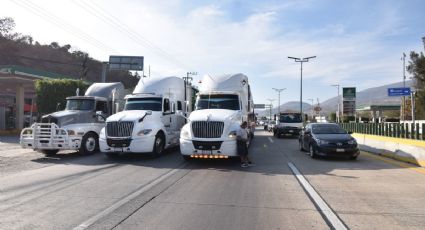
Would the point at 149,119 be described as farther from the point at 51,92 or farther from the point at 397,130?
the point at 51,92

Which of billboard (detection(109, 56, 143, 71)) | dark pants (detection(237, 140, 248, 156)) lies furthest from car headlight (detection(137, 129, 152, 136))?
billboard (detection(109, 56, 143, 71))

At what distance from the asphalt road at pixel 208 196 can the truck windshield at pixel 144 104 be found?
352cm

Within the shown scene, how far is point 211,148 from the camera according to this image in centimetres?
1277

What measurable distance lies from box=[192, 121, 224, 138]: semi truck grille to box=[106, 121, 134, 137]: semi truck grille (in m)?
2.66

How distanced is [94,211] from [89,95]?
12560 mm

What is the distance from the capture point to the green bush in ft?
117

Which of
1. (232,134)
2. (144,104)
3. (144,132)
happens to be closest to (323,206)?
(232,134)

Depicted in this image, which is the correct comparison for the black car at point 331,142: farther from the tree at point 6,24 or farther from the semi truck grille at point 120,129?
the tree at point 6,24

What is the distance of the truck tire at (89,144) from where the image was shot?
633 inches

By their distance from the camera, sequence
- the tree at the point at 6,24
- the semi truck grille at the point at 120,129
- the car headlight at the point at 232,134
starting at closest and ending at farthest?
the car headlight at the point at 232,134, the semi truck grille at the point at 120,129, the tree at the point at 6,24

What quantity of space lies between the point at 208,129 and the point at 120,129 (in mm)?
3536

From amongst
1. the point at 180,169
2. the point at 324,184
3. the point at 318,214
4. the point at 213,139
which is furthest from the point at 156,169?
the point at 318,214

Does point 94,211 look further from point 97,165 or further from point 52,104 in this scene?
point 52,104

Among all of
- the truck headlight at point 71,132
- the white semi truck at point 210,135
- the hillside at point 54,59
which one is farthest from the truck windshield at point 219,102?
the hillside at point 54,59
